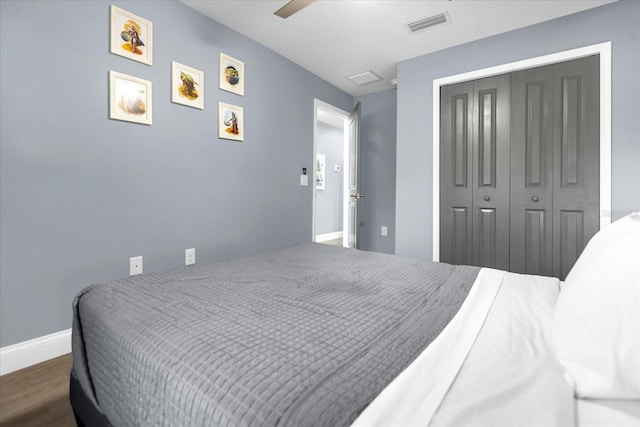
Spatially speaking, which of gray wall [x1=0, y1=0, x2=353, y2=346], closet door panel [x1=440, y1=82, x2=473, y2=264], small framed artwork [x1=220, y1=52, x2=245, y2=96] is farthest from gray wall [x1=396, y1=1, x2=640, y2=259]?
small framed artwork [x1=220, y1=52, x2=245, y2=96]

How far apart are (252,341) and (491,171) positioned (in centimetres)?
291

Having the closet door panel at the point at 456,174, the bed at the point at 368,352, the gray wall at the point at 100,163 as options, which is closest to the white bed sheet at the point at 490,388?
the bed at the point at 368,352

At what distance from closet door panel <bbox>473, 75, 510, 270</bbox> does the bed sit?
75.6 inches

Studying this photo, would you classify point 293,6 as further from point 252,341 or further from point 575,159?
point 575,159

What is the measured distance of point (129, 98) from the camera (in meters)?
2.11

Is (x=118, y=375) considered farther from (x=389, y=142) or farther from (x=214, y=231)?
(x=389, y=142)

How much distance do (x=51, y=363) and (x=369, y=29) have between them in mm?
3424

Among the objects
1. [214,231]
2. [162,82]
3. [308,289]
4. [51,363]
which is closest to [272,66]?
[162,82]

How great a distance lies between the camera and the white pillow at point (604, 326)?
532 mm

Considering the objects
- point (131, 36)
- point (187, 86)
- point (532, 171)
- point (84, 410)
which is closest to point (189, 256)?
point (187, 86)

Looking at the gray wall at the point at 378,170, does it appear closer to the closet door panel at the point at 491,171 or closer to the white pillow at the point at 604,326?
the closet door panel at the point at 491,171

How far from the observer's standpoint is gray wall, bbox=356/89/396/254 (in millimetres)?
4387

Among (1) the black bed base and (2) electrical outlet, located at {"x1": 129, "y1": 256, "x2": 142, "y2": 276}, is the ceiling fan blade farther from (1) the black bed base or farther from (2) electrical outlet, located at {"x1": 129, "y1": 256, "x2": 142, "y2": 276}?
(1) the black bed base

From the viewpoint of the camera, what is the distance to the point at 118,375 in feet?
2.74
